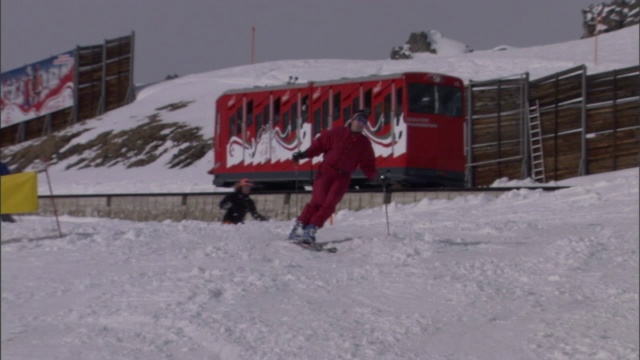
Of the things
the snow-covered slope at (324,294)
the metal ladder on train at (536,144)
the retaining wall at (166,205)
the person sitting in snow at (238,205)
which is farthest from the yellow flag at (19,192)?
the metal ladder on train at (536,144)

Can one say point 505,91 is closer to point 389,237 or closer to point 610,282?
point 389,237

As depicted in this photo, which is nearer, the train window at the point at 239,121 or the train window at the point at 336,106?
the train window at the point at 336,106

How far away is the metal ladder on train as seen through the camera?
67.5 ft

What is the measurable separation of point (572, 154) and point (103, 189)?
11.2 m

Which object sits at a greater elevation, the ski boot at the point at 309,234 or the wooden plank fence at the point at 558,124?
the wooden plank fence at the point at 558,124

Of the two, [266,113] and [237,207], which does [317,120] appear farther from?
[237,207]

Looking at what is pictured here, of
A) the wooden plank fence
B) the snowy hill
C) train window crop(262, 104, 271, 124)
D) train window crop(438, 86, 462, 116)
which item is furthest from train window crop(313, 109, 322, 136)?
the wooden plank fence

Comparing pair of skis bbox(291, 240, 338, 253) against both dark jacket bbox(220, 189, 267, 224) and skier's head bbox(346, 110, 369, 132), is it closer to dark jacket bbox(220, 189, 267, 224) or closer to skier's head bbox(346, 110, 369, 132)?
skier's head bbox(346, 110, 369, 132)

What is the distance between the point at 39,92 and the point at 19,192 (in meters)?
3.92

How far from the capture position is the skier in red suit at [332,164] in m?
10.4

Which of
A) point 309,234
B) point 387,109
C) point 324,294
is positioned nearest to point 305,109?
point 387,109

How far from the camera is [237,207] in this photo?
569 inches

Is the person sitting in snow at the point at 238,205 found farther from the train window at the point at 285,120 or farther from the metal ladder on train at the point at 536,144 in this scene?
the train window at the point at 285,120

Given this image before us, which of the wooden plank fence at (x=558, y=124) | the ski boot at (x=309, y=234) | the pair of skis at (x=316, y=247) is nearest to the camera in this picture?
the pair of skis at (x=316, y=247)
